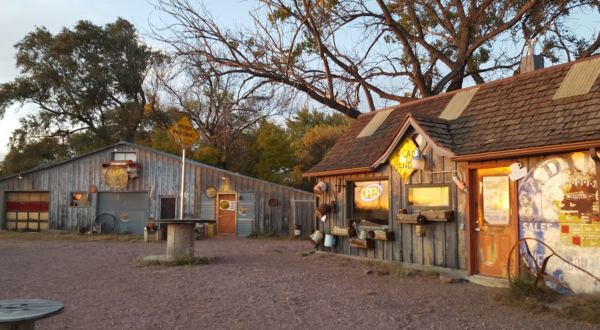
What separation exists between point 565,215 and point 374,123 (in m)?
6.58

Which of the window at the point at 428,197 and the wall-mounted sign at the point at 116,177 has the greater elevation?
the wall-mounted sign at the point at 116,177

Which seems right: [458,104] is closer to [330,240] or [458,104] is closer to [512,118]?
[512,118]

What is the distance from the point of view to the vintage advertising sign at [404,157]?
424 inches

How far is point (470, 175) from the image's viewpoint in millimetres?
9422

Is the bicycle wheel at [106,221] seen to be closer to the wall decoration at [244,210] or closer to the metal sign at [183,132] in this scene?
the wall decoration at [244,210]

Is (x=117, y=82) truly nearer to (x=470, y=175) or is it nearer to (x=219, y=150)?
(x=219, y=150)

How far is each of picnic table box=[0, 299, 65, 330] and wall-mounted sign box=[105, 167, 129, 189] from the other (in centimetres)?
1950

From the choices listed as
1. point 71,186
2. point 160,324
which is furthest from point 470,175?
point 71,186

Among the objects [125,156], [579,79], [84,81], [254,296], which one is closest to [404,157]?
[579,79]

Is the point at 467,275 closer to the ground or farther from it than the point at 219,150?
closer to the ground

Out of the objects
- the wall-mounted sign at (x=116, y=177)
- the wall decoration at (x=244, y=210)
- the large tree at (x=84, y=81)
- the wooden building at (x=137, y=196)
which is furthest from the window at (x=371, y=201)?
the large tree at (x=84, y=81)

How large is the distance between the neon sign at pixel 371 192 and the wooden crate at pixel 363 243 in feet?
3.24

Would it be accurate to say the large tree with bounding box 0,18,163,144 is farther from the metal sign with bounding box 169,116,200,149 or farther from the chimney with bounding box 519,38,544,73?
the chimney with bounding box 519,38,544,73

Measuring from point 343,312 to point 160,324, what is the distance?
245 centimetres
